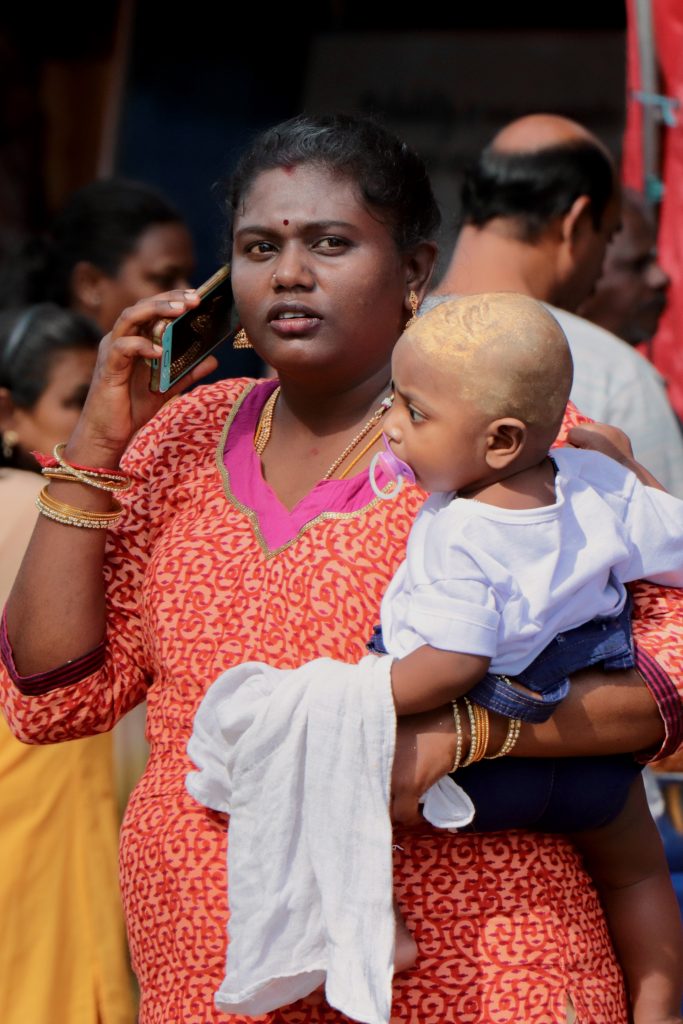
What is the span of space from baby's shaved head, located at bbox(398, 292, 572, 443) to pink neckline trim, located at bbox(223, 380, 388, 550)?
0.35 meters

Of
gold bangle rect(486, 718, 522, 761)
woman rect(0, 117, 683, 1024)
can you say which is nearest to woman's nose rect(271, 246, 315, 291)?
woman rect(0, 117, 683, 1024)

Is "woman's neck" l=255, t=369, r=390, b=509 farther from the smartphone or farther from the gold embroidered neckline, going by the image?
the smartphone

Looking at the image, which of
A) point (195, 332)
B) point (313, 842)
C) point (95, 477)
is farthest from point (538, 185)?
point (313, 842)

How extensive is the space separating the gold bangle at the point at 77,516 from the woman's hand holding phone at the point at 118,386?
0.08 meters

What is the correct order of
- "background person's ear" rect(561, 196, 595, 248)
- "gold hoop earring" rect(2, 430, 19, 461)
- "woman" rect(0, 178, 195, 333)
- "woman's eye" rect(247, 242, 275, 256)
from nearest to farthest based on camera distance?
"woman's eye" rect(247, 242, 275, 256) < "background person's ear" rect(561, 196, 595, 248) < "gold hoop earring" rect(2, 430, 19, 461) < "woman" rect(0, 178, 195, 333)

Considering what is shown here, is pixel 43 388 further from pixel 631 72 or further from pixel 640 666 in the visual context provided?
pixel 640 666

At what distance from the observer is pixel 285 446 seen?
2.49 m

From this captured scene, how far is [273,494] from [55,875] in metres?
1.33

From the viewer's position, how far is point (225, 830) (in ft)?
7.34

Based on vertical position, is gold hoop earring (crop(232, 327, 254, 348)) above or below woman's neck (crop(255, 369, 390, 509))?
above

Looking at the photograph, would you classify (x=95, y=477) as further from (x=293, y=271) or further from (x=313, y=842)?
(x=313, y=842)

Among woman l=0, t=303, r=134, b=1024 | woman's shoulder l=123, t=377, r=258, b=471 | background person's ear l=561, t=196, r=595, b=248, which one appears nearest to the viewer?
woman's shoulder l=123, t=377, r=258, b=471

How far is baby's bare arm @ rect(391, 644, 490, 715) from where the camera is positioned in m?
1.94

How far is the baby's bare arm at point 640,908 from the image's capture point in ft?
7.34
